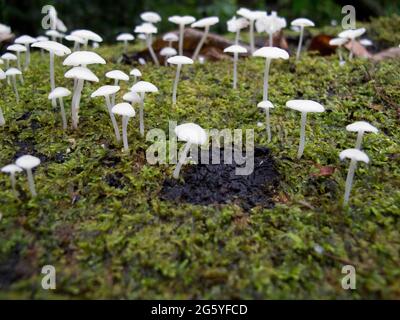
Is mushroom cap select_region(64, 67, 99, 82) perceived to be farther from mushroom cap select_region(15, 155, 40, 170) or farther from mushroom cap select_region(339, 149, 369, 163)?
mushroom cap select_region(339, 149, 369, 163)

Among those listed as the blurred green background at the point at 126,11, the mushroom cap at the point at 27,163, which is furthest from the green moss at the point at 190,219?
the blurred green background at the point at 126,11

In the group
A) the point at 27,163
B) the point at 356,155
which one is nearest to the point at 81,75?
the point at 27,163

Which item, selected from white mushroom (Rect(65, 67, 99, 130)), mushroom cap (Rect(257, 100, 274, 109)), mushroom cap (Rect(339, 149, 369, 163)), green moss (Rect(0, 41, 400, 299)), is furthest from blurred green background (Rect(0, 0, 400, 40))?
mushroom cap (Rect(339, 149, 369, 163))

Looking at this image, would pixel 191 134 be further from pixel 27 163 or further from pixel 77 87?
pixel 77 87

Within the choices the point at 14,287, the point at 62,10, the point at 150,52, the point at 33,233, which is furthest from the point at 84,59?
the point at 62,10

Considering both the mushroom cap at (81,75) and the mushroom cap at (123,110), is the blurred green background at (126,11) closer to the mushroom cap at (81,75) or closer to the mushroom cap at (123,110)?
the mushroom cap at (81,75)

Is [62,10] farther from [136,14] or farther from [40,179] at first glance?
[40,179]
